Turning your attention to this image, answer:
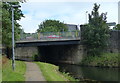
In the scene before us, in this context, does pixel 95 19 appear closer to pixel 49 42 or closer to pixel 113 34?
pixel 113 34

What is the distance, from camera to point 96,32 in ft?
165

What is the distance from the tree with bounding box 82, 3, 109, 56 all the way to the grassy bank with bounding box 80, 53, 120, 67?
1.47 meters

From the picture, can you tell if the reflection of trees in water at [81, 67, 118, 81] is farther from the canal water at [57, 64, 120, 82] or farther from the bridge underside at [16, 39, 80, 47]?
the bridge underside at [16, 39, 80, 47]

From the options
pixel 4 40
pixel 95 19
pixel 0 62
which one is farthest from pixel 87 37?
pixel 0 62

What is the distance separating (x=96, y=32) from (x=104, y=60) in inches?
231

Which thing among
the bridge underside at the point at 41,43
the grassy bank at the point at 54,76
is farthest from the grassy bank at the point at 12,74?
the bridge underside at the point at 41,43

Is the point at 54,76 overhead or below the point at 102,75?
overhead

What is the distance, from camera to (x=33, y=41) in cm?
5153

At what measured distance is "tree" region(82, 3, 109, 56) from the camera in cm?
5023

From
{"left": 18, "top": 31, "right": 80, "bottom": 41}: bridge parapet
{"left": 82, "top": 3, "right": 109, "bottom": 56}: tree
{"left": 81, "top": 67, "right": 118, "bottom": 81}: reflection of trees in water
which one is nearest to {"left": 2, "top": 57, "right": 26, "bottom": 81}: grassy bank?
{"left": 81, "top": 67, "right": 118, "bottom": 81}: reflection of trees in water

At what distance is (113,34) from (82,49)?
765cm

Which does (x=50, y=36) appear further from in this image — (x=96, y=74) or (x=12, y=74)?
(x=12, y=74)

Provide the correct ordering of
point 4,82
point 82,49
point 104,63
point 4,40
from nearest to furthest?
point 4,82
point 4,40
point 104,63
point 82,49

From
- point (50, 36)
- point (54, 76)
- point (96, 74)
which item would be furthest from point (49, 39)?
point (54, 76)
